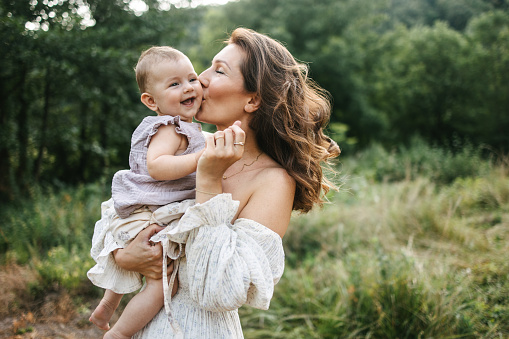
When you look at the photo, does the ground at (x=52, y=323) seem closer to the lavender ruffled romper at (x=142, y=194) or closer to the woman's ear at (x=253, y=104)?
the lavender ruffled romper at (x=142, y=194)

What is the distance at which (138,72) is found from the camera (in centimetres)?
191

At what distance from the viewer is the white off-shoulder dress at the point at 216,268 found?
1.46 metres

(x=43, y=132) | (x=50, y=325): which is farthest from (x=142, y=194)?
(x=43, y=132)

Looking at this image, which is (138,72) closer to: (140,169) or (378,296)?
(140,169)

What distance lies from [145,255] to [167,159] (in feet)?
1.39

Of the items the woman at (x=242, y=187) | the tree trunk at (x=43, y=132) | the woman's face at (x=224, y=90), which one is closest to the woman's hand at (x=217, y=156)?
the woman at (x=242, y=187)

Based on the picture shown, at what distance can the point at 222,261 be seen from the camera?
144 cm

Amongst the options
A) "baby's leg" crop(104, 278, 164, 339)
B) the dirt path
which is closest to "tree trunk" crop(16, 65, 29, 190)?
the dirt path

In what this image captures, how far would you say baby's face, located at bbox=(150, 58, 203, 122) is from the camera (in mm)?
1830

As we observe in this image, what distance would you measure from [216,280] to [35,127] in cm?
800

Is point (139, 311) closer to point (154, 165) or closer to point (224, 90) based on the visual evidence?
point (154, 165)

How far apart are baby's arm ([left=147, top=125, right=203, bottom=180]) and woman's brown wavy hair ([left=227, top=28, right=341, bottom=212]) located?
456 millimetres

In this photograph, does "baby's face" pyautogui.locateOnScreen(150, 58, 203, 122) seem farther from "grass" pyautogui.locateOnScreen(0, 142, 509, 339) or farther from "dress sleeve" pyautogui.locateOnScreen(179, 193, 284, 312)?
"grass" pyautogui.locateOnScreen(0, 142, 509, 339)

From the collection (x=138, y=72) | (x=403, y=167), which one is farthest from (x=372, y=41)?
(x=138, y=72)
